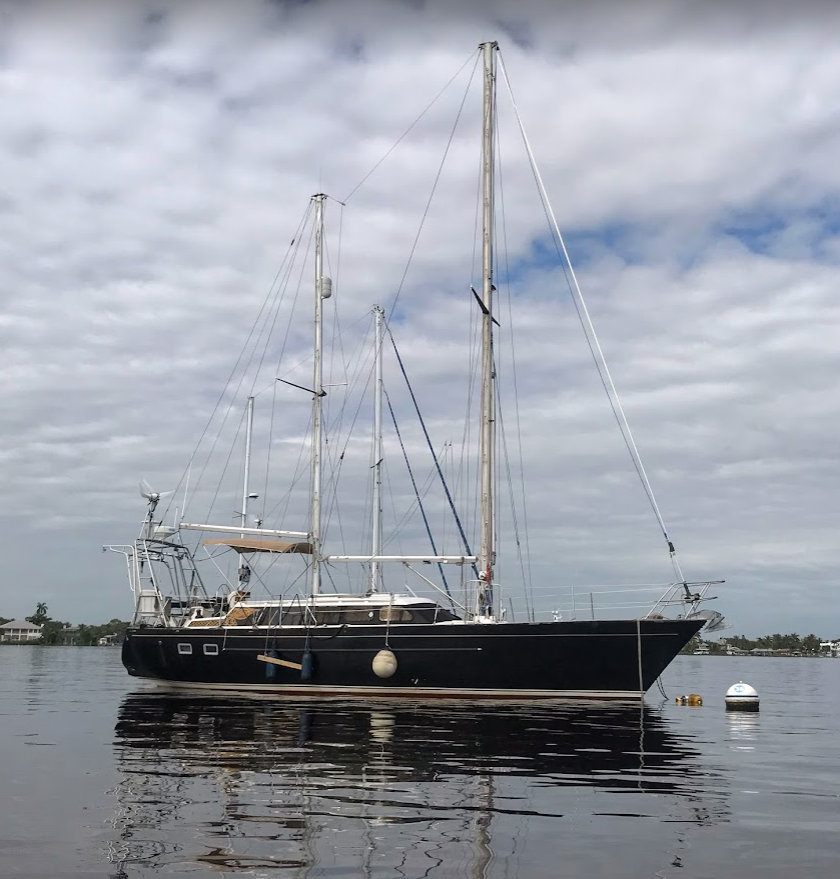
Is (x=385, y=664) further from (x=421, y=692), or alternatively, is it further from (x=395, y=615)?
(x=395, y=615)

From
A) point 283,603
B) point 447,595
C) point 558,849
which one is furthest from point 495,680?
point 558,849

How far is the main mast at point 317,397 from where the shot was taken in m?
37.1

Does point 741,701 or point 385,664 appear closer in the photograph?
point 385,664

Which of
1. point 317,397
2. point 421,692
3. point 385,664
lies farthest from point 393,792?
point 317,397

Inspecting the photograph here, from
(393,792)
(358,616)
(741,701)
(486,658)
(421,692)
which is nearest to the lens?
(393,792)

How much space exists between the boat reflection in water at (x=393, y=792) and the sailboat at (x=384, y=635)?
5.37 meters

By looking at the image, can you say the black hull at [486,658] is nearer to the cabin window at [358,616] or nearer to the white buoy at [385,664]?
the white buoy at [385,664]

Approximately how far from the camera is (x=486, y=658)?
29.7m

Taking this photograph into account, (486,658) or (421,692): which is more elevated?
(486,658)

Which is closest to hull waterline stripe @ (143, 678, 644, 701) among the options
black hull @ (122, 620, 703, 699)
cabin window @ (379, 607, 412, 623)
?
black hull @ (122, 620, 703, 699)

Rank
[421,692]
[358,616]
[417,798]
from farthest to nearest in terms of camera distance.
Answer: [358,616], [421,692], [417,798]

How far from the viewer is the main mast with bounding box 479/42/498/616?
105 feet

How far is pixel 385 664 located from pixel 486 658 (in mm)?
3309

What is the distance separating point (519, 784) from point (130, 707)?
1936cm
